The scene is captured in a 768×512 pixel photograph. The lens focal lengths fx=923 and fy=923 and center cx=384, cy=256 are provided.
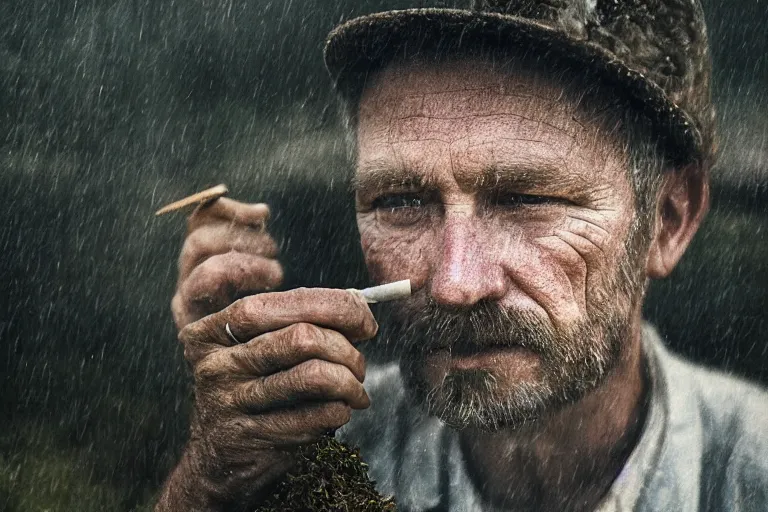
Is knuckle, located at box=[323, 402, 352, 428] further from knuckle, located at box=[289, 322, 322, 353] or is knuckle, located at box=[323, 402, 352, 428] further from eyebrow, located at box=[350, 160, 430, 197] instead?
eyebrow, located at box=[350, 160, 430, 197]

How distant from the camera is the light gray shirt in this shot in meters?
3.25

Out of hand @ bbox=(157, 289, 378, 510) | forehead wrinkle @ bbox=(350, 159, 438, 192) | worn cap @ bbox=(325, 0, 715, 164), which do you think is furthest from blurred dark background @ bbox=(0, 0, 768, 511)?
hand @ bbox=(157, 289, 378, 510)

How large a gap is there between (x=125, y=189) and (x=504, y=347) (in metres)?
2.53

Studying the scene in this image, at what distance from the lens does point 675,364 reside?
3.45 m

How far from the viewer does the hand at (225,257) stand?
314 centimetres

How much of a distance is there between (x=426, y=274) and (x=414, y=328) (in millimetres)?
179

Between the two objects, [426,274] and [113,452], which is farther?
[113,452]

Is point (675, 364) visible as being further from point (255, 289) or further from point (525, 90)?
point (255, 289)

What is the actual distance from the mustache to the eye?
0.29 m

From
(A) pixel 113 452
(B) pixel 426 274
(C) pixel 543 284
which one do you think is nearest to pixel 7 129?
(A) pixel 113 452

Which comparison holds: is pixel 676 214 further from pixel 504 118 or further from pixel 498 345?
pixel 498 345

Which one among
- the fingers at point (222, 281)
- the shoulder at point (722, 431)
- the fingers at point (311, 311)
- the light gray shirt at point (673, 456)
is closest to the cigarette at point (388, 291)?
the fingers at point (311, 311)

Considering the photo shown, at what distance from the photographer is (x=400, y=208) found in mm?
3086

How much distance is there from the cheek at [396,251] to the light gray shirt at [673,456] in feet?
2.64
